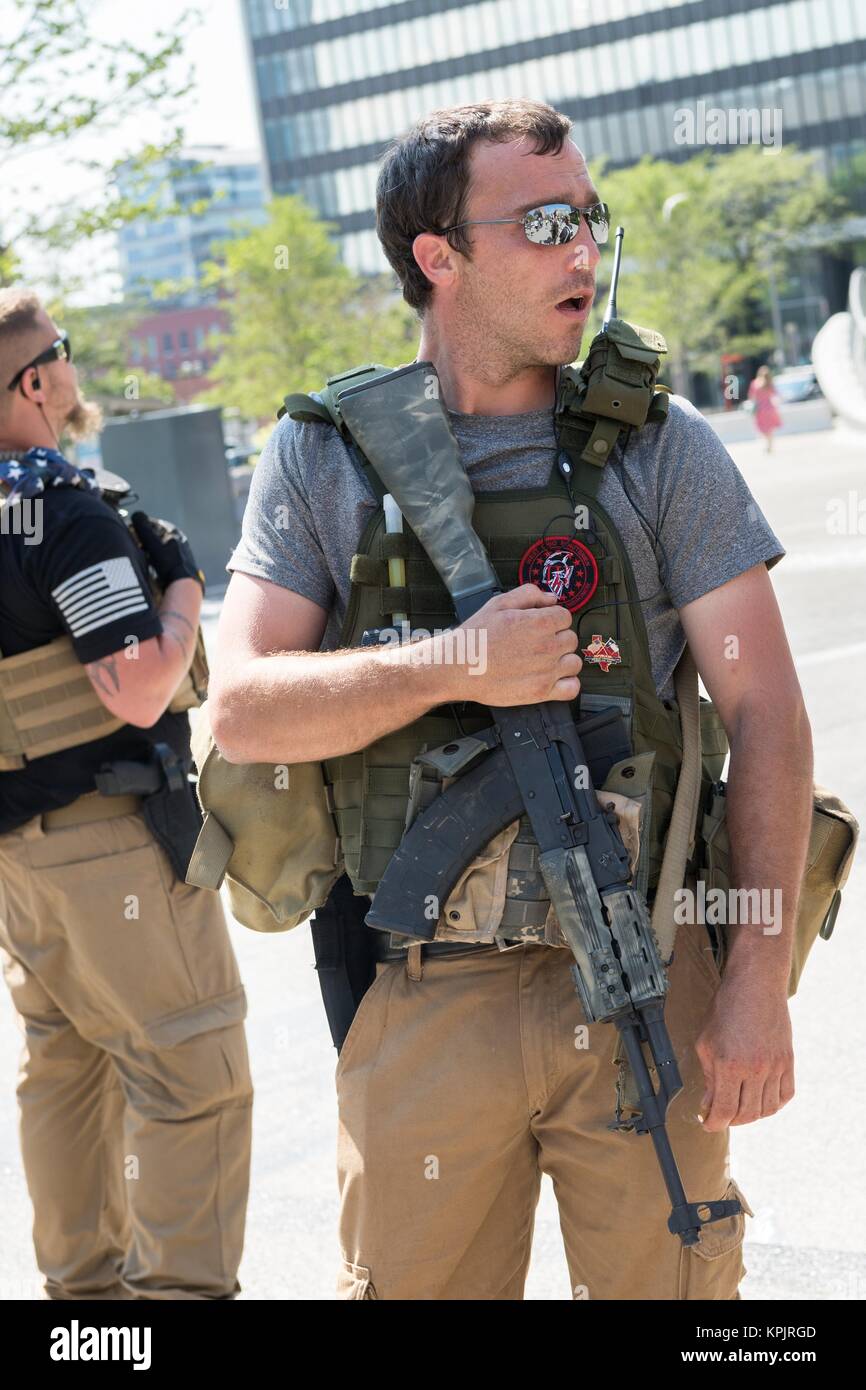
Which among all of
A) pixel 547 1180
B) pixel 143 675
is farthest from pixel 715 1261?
pixel 547 1180

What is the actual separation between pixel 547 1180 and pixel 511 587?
7.93 ft

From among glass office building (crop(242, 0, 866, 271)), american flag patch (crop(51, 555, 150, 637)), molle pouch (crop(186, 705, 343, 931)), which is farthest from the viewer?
glass office building (crop(242, 0, 866, 271))

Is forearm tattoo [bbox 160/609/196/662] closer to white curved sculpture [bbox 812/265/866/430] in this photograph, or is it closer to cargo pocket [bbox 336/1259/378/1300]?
cargo pocket [bbox 336/1259/378/1300]

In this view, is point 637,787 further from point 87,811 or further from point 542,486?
point 87,811

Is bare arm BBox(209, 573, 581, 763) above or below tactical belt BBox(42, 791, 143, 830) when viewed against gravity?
above

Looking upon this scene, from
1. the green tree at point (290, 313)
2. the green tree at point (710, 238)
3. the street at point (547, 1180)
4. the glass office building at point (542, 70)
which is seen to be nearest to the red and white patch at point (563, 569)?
the street at point (547, 1180)

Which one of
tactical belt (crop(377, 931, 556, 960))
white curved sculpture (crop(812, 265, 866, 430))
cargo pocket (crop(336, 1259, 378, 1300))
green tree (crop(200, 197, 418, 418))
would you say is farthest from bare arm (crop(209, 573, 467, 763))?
green tree (crop(200, 197, 418, 418))

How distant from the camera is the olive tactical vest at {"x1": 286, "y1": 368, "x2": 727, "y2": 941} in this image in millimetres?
2352

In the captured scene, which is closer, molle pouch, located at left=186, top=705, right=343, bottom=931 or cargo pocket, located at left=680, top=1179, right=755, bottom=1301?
cargo pocket, located at left=680, top=1179, right=755, bottom=1301

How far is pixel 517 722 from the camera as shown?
229cm

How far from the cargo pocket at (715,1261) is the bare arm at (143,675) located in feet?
5.48

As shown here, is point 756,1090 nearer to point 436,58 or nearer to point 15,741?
point 15,741

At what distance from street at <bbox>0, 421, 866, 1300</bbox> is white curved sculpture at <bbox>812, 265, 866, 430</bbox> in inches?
687

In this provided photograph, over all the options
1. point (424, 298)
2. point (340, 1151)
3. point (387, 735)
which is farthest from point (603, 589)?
point (340, 1151)
